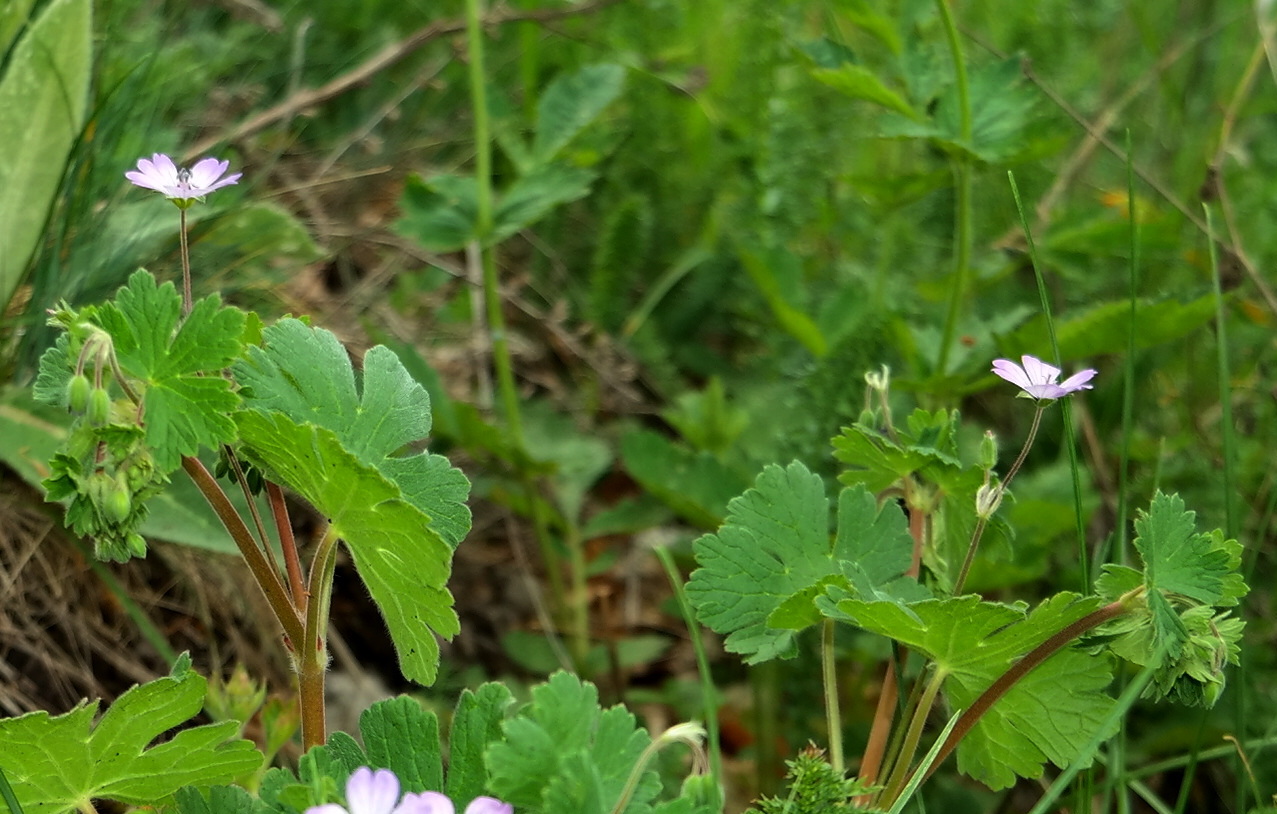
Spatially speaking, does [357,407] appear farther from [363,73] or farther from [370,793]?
[363,73]

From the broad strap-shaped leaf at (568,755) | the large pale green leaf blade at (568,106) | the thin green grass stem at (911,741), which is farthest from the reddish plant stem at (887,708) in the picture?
the large pale green leaf blade at (568,106)

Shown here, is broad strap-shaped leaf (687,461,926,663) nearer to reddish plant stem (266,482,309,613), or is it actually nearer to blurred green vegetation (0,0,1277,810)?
blurred green vegetation (0,0,1277,810)

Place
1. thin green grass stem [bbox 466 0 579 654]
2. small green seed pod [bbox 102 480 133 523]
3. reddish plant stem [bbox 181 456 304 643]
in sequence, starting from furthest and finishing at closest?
thin green grass stem [bbox 466 0 579 654] → reddish plant stem [bbox 181 456 304 643] → small green seed pod [bbox 102 480 133 523]

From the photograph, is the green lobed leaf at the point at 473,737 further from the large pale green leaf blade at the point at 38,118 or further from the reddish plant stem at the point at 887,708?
the large pale green leaf blade at the point at 38,118

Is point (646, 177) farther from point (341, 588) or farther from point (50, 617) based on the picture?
point (50, 617)

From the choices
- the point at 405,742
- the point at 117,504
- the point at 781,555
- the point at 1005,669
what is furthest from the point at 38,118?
the point at 1005,669

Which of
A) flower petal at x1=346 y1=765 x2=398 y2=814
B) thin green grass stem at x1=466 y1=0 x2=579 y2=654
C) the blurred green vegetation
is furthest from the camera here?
thin green grass stem at x1=466 y1=0 x2=579 y2=654

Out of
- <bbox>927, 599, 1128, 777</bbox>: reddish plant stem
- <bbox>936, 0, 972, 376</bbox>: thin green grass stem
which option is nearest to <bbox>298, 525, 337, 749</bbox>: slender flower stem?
<bbox>927, 599, 1128, 777</bbox>: reddish plant stem

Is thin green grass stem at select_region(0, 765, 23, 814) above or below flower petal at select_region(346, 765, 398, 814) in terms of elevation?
below
